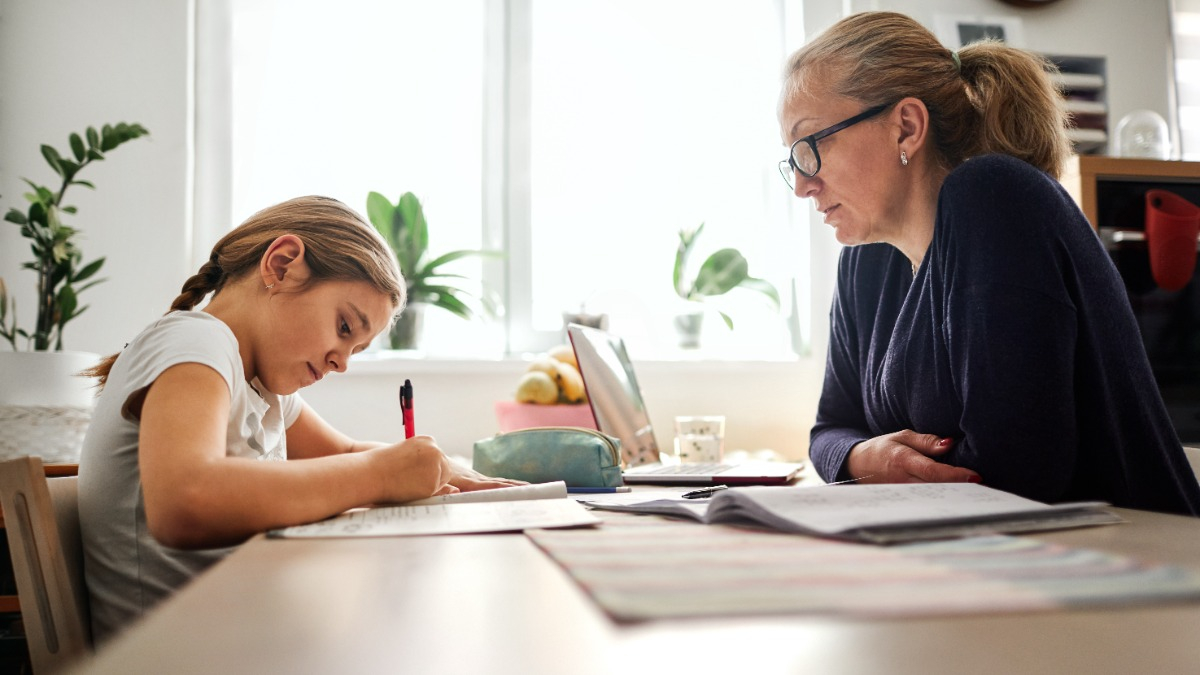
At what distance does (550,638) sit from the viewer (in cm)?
37

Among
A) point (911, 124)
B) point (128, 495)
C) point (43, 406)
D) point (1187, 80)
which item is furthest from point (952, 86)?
point (1187, 80)

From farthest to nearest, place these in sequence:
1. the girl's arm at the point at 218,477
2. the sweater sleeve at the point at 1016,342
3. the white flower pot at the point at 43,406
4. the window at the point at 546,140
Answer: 1. the window at the point at 546,140
2. the white flower pot at the point at 43,406
3. the sweater sleeve at the point at 1016,342
4. the girl's arm at the point at 218,477

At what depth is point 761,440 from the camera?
8.52 feet

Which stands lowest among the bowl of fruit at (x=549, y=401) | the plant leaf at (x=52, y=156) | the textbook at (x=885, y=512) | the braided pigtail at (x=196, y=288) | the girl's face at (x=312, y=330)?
the textbook at (x=885, y=512)

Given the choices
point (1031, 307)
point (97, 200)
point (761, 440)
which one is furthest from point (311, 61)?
point (1031, 307)

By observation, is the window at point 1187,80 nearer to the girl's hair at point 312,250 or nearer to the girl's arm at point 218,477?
the girl's hair at point 312,250

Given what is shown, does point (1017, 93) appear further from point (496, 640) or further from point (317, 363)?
A: point (496, 640)

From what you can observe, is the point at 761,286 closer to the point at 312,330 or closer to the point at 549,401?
the point at 549,401

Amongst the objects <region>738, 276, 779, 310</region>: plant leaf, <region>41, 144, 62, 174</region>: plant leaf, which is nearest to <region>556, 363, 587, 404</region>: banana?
<region>738, 276, 779, 310</region>: plant leaf

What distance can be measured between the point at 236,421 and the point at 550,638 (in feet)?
2.43

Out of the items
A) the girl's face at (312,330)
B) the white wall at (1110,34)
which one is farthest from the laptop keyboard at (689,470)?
the white wall at (1110,34)

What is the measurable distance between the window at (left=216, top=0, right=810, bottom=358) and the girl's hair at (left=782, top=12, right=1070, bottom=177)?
4.67 feet

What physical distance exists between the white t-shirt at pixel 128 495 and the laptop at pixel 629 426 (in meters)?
0.65

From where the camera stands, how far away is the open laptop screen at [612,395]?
5.45ft
